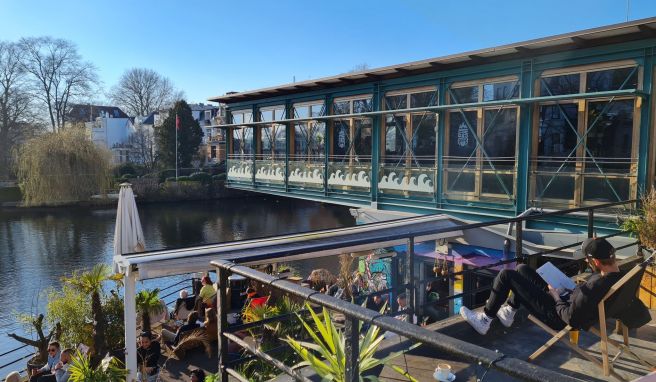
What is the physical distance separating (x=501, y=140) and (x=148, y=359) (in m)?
8.98

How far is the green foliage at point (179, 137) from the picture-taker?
171 feet

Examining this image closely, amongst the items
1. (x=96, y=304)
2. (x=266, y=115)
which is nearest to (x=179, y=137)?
(x=266, y=115)

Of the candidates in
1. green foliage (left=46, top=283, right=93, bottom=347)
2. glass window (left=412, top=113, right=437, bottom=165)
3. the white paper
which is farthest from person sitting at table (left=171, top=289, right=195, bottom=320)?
the white paper

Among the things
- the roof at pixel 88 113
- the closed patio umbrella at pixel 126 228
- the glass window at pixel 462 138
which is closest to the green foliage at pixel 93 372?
the closed patio umbrella at pixel 126 228

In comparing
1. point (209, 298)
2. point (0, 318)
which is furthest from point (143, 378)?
point (0, 318)

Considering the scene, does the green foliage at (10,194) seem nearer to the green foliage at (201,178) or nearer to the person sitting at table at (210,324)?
the green foliage at (201,178)

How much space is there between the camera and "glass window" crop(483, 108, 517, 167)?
38.5 ft

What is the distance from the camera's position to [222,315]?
2865 millimetres

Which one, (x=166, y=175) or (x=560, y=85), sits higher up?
(x=560, y=85)

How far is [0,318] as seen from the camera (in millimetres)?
17438

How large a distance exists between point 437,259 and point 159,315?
7.11 metres

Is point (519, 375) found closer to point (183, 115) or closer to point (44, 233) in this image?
point (44, 233)

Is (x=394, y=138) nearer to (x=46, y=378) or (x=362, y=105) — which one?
(x=362, y=105)

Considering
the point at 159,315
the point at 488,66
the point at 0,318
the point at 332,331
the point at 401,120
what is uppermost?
the point at 488,66
